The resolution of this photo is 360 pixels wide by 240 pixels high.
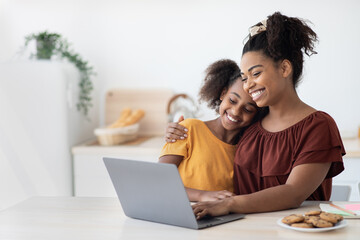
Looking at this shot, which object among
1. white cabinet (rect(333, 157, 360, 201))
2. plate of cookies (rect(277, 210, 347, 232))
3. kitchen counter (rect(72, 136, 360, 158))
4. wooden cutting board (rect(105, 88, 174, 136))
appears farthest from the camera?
wooden cutting board (rect(105, 88, 174, 136))

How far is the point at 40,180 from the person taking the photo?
2764 mm

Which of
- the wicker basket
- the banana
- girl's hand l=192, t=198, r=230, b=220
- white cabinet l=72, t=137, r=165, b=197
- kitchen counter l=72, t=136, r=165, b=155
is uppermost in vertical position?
girl's hand l=192, t=198, r=230, b=220

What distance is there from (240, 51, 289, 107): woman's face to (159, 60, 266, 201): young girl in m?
0.15

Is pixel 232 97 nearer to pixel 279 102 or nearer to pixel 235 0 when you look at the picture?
pixel 279 102

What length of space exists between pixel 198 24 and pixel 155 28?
10.3 inches

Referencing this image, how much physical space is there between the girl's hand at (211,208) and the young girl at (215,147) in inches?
13.7

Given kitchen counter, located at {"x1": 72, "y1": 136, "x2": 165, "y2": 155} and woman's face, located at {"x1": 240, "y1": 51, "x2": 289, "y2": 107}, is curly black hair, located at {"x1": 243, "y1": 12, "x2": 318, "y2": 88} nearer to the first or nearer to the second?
woman's face, located at {"x1": 240, "y1": 51, "x2": 289, "y2": 107}

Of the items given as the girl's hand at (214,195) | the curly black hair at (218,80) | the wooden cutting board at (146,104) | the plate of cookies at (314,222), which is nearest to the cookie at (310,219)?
the plate of cookies at (314,222)

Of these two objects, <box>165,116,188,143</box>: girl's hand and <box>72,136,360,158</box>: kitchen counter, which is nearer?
<box>165,116,188,143</box>: girl's hand

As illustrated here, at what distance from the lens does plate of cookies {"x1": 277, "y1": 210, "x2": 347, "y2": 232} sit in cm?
111

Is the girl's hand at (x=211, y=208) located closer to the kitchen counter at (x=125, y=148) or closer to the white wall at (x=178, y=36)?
the kitchen counter at (x=125, y=148)

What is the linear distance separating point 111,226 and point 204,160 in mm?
536

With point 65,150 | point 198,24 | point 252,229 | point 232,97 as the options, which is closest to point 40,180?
point 65,150

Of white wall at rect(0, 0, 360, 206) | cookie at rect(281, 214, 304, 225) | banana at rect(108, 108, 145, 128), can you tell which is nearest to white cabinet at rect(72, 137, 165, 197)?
banana at rect(108, 108, 145, 128)
